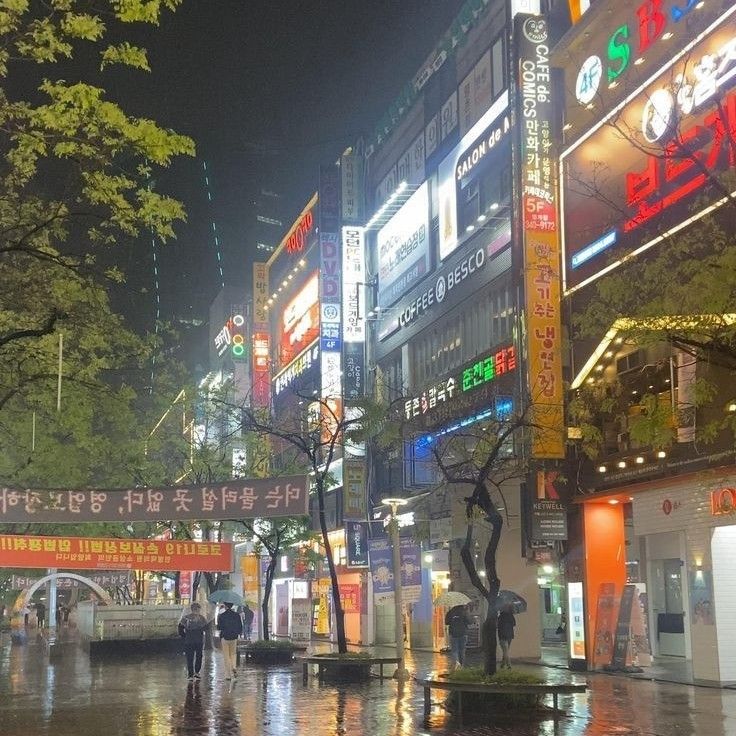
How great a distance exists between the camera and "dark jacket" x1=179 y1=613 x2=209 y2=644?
835 inches

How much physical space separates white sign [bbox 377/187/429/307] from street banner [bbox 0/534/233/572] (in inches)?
504

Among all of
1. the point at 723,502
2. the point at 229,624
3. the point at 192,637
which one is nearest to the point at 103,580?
the point at 192,637

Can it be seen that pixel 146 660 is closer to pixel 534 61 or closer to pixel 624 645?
pixel 624 645

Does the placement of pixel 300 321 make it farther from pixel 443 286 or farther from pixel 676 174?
pixel 676 174

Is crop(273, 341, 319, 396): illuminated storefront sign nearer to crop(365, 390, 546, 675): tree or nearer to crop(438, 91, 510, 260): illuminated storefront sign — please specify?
crop(438, 91, 510, 260): illuminated storefront sign

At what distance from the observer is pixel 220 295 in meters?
71.2

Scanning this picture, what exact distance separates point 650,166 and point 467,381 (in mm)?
10210

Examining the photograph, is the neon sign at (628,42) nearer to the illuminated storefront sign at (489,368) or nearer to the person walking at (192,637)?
the illuminated storefront sign at (489,368)

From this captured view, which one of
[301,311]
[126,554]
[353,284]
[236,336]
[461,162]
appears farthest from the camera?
[236,336]

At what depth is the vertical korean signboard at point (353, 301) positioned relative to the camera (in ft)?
122

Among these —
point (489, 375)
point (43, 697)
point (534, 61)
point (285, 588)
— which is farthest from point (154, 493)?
point (285, 588)

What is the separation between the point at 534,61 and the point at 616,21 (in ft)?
7.95

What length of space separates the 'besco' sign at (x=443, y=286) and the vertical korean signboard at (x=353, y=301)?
2597 mm

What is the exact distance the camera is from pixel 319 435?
1142 inches
